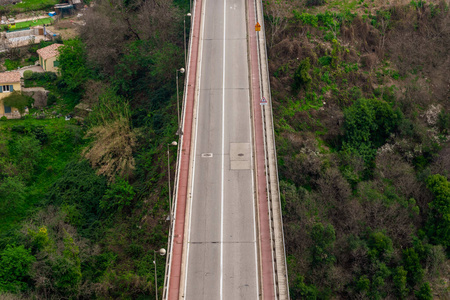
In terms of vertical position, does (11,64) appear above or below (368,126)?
above

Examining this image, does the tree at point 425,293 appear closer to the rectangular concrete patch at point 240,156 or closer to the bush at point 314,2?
the rectangular concrete patch at point 240,156

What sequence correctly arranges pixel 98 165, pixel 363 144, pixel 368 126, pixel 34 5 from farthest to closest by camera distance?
pixel 34 5, pixel 98 165, pixel 368 126, pixel 363 144

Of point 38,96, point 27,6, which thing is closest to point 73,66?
point 38,96

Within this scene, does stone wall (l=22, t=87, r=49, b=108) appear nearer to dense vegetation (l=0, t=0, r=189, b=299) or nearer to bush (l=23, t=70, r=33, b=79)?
dense vegetation (l=0, t=0, r=189, b=299)


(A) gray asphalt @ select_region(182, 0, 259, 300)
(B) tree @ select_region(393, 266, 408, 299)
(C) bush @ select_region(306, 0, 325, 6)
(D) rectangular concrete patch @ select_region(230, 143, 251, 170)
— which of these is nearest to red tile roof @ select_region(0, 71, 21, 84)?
(A) gray asphalt @ select_region(182, 0, 259, 300)

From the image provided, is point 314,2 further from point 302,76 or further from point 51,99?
point 51,99

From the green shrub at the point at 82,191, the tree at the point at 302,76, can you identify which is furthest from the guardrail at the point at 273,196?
the green shrub at the point at 82,191

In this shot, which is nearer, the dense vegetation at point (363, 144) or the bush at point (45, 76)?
the dense vegetation at point (363, 144)
